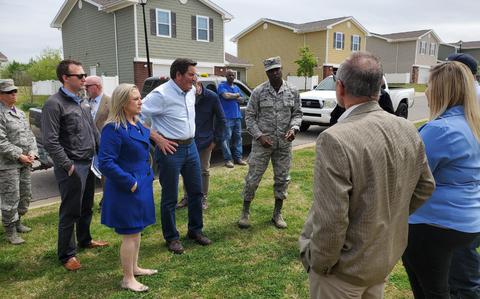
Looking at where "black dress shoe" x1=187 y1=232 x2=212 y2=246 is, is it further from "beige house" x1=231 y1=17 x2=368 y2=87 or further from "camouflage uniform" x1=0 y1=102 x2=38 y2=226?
"beige house" x1=231 y1=17 x2=368 y2=87

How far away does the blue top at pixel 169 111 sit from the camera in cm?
403

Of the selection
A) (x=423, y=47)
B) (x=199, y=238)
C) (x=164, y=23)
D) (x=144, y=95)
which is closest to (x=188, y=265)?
(x=199, y=238)

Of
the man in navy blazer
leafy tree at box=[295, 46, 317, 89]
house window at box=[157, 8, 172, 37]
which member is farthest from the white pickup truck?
leafy tree at box=[295, 46, 317, 89]

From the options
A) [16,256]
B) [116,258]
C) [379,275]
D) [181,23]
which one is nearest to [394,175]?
[379,275]

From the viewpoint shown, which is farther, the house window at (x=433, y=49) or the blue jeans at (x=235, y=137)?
the house window at (x=433, y=49)

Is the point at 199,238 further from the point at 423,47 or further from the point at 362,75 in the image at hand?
the point at 423,47

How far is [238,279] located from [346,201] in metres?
2.20

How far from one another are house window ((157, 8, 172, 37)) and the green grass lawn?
1896 cm

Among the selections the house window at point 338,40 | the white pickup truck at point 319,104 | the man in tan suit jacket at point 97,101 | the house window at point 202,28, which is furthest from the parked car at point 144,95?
the house window at point 338,40

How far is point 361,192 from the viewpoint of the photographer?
1687mm

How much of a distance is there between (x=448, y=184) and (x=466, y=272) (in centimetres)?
77

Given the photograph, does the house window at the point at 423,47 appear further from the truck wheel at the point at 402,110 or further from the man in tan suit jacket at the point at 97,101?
the man in tan suit jacket at the point at 97,101

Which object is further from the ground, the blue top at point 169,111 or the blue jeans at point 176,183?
the blue top at point 169,111

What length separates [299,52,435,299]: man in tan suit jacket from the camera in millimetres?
1640
